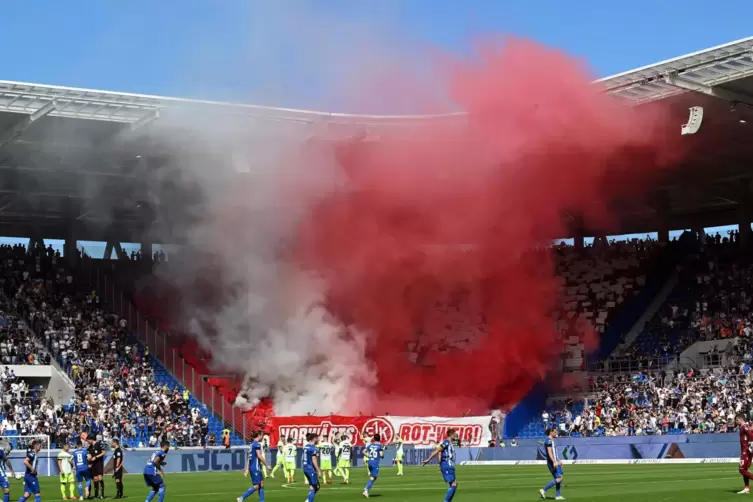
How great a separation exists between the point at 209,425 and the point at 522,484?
22853mm

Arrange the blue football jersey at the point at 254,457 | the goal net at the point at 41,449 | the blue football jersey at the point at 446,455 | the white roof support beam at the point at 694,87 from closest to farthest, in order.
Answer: the blue football jersey at the point at 446,455
the blue football jersey at the point at 254,457
the white roof support beam at the point at 694,87
the goal net at the point at 41,449

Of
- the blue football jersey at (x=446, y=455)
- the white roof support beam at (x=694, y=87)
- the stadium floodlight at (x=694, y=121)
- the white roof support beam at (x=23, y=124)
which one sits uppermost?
the white roof support beam at (x=23, y=124)

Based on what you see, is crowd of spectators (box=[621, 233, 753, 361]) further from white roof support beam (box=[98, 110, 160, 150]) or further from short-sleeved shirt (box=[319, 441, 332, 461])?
white roof support beam (box=[98, 110, 160, 150])

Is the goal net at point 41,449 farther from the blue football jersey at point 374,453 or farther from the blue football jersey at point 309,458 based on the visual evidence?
the blue football jersey at point 309,458

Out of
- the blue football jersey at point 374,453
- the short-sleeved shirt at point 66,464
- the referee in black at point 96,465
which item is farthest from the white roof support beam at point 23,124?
the blue football jersey at point 374,453

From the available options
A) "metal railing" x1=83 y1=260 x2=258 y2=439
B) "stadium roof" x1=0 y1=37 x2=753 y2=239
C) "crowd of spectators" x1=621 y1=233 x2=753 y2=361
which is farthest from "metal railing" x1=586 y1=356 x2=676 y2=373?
"metal railing" x1=83 y1=260 x2=258 y2=439

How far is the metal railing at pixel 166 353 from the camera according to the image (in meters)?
52.9

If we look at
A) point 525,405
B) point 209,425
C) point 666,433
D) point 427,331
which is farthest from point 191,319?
point 666,433

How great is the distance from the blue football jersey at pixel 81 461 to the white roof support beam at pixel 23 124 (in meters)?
16.5

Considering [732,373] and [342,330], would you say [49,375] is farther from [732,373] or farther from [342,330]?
[732,373]

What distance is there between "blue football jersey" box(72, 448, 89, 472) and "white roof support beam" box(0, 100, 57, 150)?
649 inches

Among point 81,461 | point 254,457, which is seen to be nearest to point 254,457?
point 254,457

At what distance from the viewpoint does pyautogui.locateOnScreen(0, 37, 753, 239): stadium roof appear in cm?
4131

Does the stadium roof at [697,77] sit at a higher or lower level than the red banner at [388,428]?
higher
